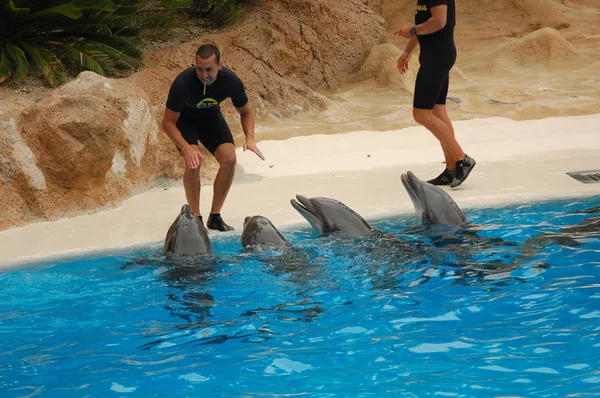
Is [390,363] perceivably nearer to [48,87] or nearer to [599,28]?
[48,87]

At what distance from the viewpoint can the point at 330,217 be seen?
20.1ft

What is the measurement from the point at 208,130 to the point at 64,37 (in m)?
4.81

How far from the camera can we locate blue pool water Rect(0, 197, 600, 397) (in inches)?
146

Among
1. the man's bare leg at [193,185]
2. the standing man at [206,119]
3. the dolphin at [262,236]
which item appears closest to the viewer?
the dolphin at [262,236]

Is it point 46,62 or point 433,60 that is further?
point 46,62

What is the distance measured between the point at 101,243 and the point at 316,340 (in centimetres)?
254

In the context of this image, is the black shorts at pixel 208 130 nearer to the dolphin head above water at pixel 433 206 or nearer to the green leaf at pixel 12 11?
the dolphin head above water at pixel 433 206

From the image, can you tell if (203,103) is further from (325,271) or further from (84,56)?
(84,56)

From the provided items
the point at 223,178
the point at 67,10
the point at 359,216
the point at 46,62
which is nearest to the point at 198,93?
the point at 223,178

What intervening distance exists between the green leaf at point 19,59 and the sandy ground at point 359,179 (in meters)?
2.85

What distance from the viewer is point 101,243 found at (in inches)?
246

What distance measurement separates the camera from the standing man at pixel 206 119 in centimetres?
642

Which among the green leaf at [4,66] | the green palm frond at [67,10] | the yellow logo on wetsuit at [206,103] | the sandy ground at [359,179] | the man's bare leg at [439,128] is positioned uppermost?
the green palm frond at [67,10]

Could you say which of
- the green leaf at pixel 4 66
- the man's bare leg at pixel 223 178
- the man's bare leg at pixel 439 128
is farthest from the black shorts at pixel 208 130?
the green leaf at pixel 4 66
